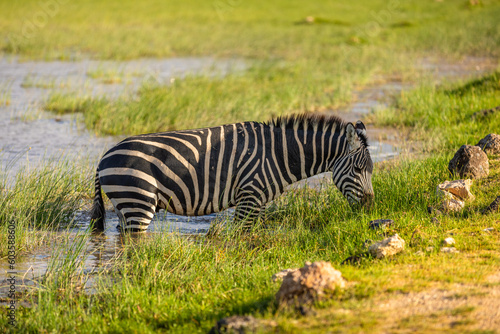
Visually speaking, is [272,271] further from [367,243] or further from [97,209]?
[97,209]

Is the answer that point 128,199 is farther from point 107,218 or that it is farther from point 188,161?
point 107,218

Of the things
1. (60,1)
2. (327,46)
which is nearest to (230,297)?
(327,46)

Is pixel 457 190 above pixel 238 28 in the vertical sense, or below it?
below

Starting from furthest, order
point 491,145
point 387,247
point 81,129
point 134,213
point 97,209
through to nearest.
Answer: point 81,129 < point 491,145 < point 97,209 < point 134,213 < point 387,247

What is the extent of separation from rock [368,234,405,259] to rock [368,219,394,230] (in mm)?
745

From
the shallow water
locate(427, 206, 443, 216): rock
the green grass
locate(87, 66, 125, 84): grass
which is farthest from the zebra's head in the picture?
the green grass

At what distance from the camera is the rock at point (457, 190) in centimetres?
748

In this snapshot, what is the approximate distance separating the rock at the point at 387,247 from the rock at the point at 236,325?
6.15 ft

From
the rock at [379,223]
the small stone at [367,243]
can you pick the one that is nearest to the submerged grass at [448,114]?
the rock at [379,223]

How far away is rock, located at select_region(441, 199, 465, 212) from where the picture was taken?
7.22 m

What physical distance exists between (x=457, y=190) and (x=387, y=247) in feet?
7.13

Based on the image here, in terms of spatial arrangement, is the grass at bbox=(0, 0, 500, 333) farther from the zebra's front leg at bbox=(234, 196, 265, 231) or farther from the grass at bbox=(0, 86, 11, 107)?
the grass at bbox=(0, 86, 11, 107)

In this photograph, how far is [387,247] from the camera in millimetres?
5844

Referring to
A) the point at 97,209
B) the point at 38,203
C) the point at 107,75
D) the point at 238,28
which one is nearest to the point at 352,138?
the point at 97,209
